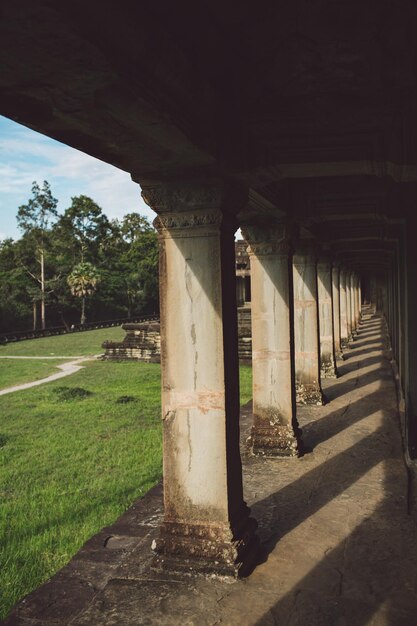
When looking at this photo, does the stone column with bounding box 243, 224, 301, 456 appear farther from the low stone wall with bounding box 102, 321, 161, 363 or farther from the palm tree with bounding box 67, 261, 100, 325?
the palm tree with bounding box 67, 261, 100, 325

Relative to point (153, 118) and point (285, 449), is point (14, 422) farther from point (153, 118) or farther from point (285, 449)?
point (153, 118)

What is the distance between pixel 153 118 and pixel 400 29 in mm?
1394

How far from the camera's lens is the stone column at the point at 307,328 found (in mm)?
9016

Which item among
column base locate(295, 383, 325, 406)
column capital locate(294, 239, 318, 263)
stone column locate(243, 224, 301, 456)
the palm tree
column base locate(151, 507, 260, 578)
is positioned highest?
the palm tree

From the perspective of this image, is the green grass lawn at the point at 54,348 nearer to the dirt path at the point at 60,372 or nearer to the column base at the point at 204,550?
the dirt path at the point at 60,372

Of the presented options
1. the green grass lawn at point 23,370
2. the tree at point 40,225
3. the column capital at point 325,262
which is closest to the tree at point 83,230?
the tree at point 40,225

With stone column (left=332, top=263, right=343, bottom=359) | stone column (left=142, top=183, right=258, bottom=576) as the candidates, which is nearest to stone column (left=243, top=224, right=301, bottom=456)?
stone column (left=142, top=183, right=258, bottom=576)

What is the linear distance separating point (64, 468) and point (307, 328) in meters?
4.55

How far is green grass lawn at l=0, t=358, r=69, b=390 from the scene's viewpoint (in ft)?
56.3

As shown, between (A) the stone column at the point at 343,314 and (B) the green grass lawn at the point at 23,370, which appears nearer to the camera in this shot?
(B) the green grass lawn at the point at 23,370

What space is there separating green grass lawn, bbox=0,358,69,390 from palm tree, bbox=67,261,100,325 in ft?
69.7

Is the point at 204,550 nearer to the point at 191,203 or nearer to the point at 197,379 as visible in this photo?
the point at 197,379

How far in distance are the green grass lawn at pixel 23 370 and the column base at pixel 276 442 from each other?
452 inches

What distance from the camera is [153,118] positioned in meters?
2.72
